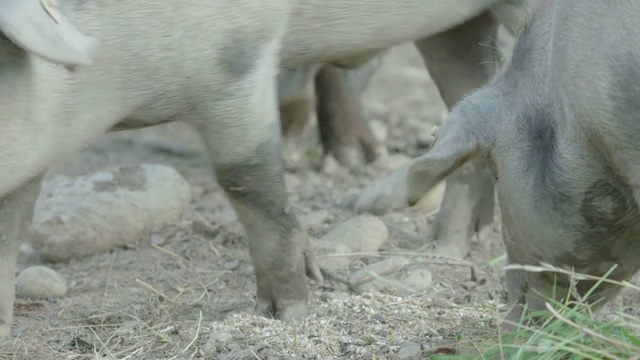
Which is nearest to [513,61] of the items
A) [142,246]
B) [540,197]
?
[540,197]

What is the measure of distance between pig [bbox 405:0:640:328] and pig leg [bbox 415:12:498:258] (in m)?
1.65

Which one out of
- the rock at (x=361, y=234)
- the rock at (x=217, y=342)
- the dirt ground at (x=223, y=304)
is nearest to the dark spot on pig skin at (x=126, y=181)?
the dirt ground at (x=223, y=304)

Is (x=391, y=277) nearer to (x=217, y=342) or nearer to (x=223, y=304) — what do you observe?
(x=223, y=304)

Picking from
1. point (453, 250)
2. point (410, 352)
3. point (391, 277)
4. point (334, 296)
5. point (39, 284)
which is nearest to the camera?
point (410, 352)

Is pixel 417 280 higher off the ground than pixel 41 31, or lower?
lower

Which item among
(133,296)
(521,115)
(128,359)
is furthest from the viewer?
(133,296)

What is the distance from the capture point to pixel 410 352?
328cm

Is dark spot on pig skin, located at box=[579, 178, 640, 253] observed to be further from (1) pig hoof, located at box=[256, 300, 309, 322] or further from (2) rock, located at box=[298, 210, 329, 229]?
(2) rock, located at box=[298, 210, 329, 229]

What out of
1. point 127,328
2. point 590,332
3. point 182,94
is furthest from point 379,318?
point 590,332

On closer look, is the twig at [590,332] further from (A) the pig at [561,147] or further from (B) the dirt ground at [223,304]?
(B) the dirt ground at [223,304]

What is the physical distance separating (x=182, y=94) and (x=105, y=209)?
4.16 ft

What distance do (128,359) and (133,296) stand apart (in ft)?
2.37

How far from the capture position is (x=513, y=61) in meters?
3.01

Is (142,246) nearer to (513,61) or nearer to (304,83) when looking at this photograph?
(304,83)
